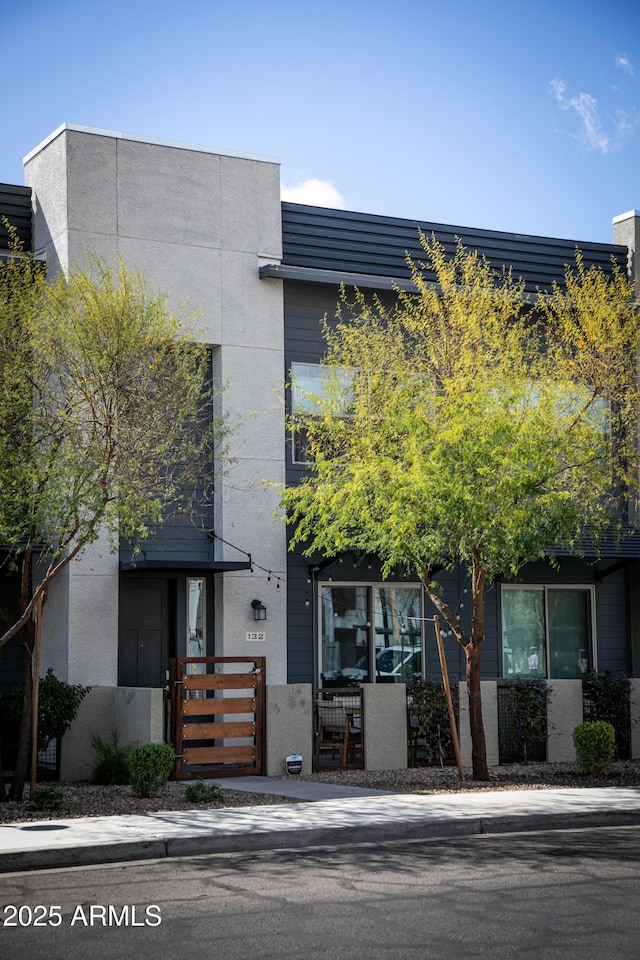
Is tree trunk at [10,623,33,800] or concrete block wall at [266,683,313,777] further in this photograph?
concrete block wall at [266,683,313,777]

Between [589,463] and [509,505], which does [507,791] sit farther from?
[589,463]

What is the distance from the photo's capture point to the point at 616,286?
66.7 feet

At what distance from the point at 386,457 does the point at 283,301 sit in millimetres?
6306

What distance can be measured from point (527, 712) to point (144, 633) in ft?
21.3

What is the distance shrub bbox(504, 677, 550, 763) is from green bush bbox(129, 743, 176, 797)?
6.54 m

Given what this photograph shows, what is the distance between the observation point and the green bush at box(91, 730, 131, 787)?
1562cm

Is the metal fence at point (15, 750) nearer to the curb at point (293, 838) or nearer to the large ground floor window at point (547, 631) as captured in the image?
the curb at point (293, 838)

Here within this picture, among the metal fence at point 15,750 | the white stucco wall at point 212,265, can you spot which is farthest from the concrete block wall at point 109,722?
the white stucco wall at point 212,265

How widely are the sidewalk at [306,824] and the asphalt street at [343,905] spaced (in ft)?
0.86

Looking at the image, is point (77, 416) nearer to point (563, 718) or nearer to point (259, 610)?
point (259, 610)

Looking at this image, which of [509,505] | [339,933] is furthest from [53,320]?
[339,933]

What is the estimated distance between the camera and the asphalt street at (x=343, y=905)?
6.88 m

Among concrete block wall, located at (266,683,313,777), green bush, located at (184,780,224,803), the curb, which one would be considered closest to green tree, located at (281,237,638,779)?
concrete block wall, located at (266,683,313,777)

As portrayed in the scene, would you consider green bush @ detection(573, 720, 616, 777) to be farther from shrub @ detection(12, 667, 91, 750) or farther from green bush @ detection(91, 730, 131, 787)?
shrub @ detection(12, 667, 91, 750)
